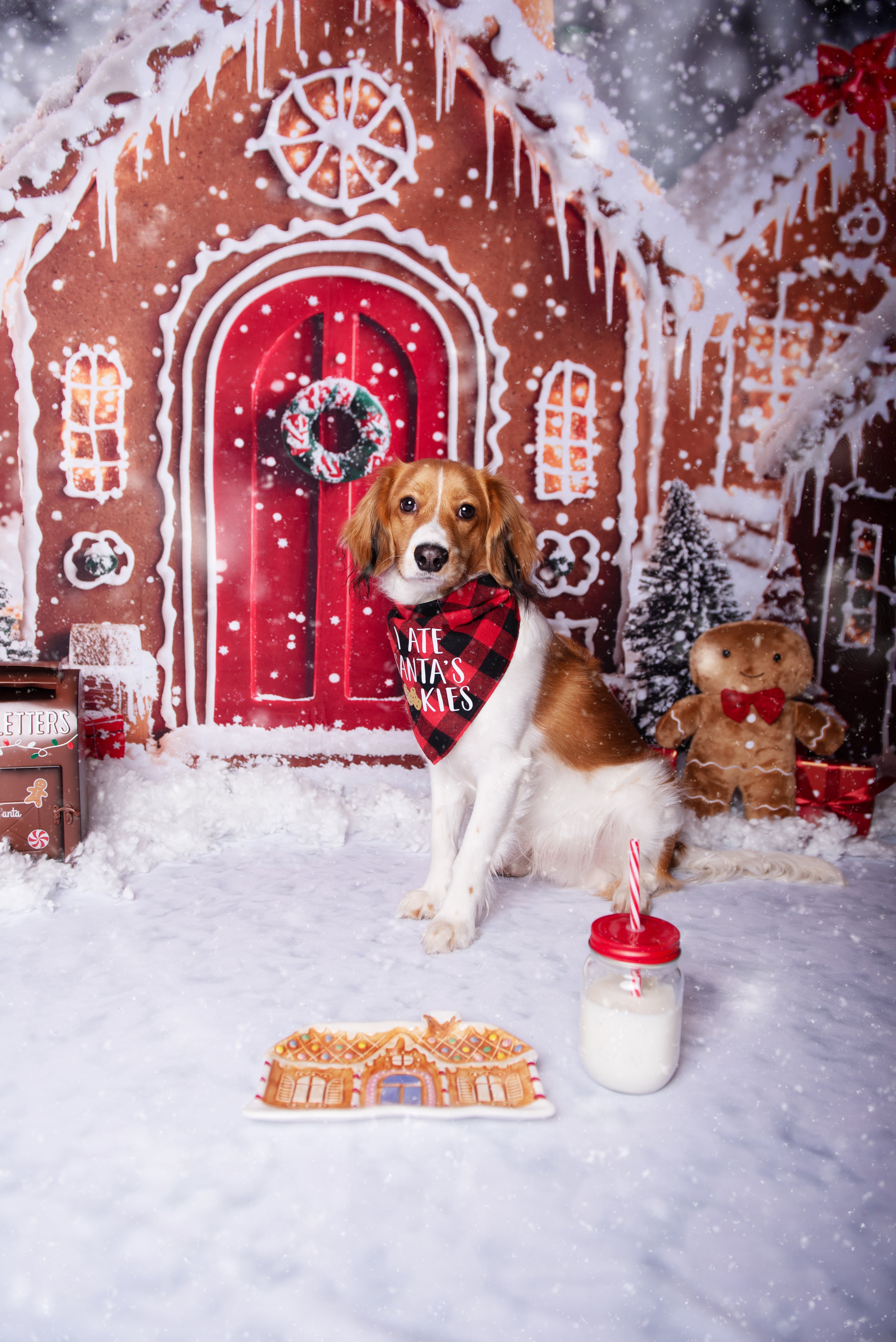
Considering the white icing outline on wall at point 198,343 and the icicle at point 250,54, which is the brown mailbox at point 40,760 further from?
the icicle at point 250,54

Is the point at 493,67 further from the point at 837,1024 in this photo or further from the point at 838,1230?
the point at 838,1230

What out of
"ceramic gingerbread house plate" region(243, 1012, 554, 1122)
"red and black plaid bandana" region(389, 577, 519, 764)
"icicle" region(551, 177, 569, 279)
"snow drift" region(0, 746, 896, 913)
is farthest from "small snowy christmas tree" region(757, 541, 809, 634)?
"ceramic gingerbread house plate" region(243, 1012, 554, 1122)

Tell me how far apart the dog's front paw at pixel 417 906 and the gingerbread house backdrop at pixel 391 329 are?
39.4 inches

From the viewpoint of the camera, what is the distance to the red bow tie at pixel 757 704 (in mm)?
2520

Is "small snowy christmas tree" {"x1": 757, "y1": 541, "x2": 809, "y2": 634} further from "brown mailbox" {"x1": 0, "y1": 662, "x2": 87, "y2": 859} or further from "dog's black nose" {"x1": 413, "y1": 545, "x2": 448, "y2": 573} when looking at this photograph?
"brown mailbox" {"x1": 0, "y1": 662, "x2": 87, "y2": 859}

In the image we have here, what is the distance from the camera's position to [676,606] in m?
2.80

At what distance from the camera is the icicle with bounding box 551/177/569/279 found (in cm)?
276

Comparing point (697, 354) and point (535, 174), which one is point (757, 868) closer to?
point (697, 354)

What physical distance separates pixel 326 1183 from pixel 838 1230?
2.19 ft

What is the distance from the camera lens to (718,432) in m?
2.92

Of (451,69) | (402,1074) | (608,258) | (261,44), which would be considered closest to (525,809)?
(402,1074)

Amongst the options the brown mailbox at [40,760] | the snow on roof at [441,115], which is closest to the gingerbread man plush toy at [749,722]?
the snow on roof at [441,115]

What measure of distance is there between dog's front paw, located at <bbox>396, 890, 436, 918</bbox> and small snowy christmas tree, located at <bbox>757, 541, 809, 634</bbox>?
1.74 metres

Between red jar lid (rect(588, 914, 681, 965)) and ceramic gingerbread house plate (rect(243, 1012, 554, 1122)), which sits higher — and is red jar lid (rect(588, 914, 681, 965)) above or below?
above
